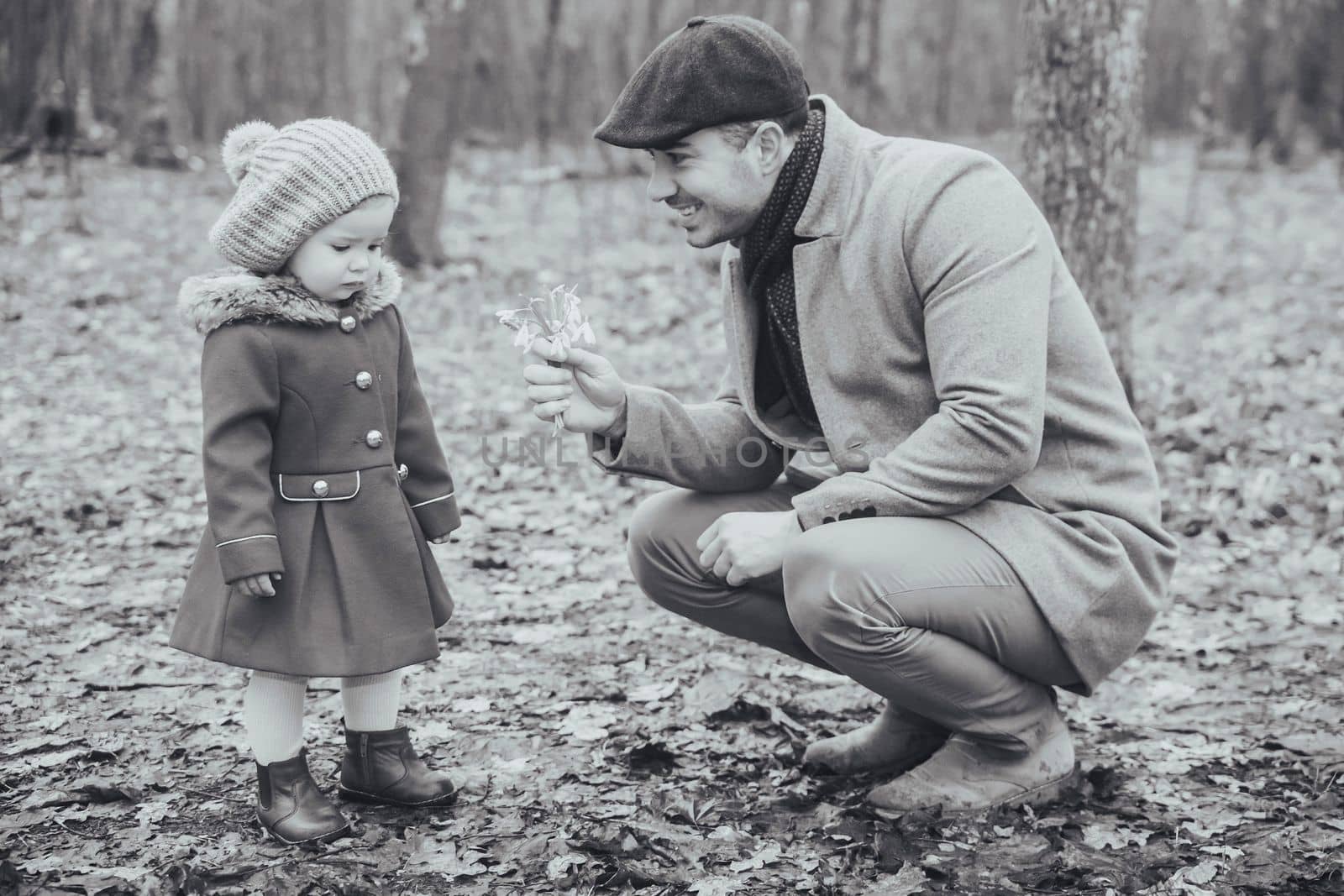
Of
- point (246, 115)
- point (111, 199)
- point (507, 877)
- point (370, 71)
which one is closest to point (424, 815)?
point (507, 877)

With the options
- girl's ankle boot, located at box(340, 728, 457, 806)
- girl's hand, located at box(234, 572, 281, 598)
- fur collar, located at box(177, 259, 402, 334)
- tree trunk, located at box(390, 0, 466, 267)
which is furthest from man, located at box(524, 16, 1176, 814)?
tree trunk, located at box(390, 0, 466, 267)

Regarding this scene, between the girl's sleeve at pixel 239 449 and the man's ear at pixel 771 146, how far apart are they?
3.56ft

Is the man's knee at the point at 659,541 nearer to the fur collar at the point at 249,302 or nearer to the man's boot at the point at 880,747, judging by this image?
the man's boot at the point at 880,747

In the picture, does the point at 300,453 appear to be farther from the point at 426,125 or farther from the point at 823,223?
the point at 426,125

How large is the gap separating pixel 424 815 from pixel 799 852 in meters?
0.81

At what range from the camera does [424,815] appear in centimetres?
265

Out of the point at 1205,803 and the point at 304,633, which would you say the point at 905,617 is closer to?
the point at 1205,803

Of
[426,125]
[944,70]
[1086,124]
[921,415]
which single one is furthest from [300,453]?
[944,70]

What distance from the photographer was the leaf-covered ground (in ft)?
7.95

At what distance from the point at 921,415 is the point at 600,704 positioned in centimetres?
122

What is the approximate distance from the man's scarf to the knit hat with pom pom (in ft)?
2.69

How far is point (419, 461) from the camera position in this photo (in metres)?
2.70

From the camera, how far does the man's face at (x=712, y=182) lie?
2.57 m

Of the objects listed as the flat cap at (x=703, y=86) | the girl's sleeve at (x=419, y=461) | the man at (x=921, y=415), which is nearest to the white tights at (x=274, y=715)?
the girl's sleeve at (x=419, y=461)
